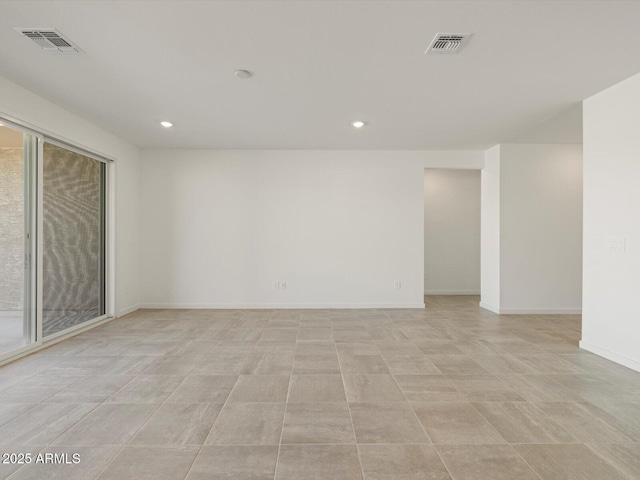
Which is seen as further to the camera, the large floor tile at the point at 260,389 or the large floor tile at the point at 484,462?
the large floor tile at the point at 260,389

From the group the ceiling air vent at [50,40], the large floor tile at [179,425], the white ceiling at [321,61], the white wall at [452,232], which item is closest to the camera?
the large floor tile at [179,425]

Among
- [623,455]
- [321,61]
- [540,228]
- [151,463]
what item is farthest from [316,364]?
[540,228]

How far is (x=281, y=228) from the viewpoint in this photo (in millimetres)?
6191

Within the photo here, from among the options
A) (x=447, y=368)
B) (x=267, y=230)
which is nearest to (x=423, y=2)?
(x=447, y=368)

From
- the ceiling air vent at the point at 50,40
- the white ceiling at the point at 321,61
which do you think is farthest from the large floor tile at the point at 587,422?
the ceiling air vent at the point at 50,40

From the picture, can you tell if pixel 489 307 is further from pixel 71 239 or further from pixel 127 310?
pixel 71 239

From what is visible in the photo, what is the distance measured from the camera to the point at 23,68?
3148 millimetres

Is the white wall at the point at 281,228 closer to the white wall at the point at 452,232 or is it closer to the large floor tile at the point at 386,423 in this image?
the white wall at the point at 452,232

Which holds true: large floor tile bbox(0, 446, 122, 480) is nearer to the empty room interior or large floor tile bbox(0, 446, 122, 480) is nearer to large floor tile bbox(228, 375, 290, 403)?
the empty room interior

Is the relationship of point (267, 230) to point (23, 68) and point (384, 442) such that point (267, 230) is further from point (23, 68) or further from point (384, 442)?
point (384, 442)

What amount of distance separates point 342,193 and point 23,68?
4.46 meters

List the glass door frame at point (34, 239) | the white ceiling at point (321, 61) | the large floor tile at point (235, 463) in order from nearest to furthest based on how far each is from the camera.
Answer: the large floor tile at point (235, 463) → the white ceiling at point (321, 61) → the glass door frame at point (34, 239)

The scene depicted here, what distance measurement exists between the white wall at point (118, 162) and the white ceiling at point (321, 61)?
18 cm

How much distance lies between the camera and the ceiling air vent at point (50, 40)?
2561mm
